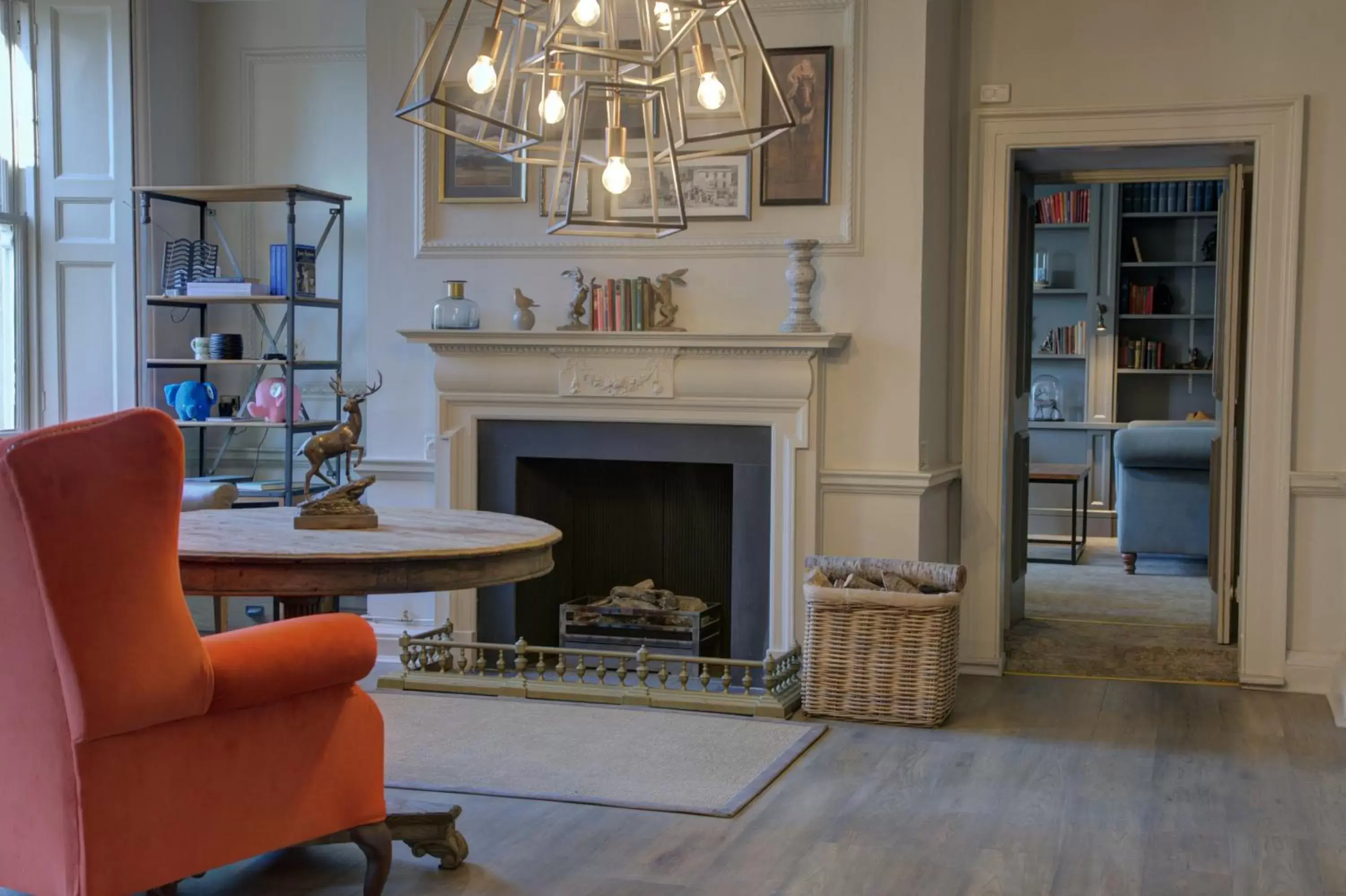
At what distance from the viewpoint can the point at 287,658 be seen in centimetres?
259

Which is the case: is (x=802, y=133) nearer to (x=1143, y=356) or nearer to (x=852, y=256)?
(x=852, y=256)

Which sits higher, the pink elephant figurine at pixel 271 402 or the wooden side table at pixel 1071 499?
the pink elephant figurine at pixel 271 402

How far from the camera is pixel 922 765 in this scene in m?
3.98

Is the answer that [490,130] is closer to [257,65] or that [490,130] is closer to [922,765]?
[257,65]

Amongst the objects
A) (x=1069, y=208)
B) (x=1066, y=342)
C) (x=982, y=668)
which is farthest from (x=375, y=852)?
(x=1069, y=208)

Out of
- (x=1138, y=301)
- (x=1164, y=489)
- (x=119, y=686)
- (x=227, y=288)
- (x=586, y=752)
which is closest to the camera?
(x=119, y=686)

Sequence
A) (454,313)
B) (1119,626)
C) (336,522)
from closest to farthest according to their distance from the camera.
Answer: (336,522) → (454,313) → (1119,626)

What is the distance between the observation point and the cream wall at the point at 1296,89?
492cm

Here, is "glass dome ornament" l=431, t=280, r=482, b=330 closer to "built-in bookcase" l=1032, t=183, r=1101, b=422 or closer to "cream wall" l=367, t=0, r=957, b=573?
"cream wall" l=367, t=0, r=957, b=573

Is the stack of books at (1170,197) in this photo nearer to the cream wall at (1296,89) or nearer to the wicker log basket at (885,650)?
the cream wall at (1296,89)

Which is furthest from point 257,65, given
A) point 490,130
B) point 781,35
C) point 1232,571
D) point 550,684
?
point 1232,571

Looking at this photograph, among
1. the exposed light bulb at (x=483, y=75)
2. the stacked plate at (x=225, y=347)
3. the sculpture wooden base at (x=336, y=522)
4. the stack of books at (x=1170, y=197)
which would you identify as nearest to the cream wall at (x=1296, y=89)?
the exposed light bulb at (x=483, y=75)

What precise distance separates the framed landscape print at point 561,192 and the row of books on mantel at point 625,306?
0.33 metres

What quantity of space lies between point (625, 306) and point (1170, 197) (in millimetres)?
5696
